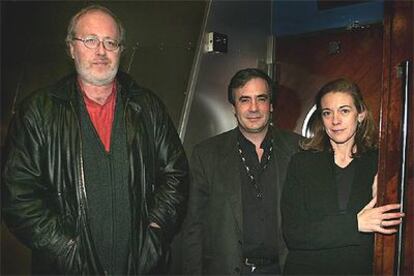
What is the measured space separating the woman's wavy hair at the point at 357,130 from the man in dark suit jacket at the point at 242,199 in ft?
0.30

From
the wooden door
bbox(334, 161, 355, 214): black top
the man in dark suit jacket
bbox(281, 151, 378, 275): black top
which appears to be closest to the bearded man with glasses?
the man in dark suit jacket

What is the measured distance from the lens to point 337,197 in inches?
66.5

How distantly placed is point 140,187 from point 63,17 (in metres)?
0.60

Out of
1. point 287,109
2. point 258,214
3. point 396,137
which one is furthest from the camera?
point 287,109

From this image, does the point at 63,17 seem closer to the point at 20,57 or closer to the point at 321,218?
the point at 20,57

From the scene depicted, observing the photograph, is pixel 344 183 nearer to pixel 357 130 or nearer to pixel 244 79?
pixel 357 130

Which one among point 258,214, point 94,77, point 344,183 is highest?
point 94,77

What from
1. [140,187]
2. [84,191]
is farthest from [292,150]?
[84,191]

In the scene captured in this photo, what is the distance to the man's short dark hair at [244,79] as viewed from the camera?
1.79 meters

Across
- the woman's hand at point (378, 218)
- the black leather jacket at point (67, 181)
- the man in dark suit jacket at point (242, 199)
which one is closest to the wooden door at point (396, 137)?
the woman's hand at point (378, 218)

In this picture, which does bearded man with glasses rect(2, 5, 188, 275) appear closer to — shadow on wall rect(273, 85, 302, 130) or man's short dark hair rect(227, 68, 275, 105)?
man's short dark hair rect(227, 68, 275, 105)

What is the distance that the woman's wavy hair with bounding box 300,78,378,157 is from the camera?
5.44 ft

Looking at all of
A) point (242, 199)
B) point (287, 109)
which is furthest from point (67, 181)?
point (287, 109)

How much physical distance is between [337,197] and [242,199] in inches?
13.6
